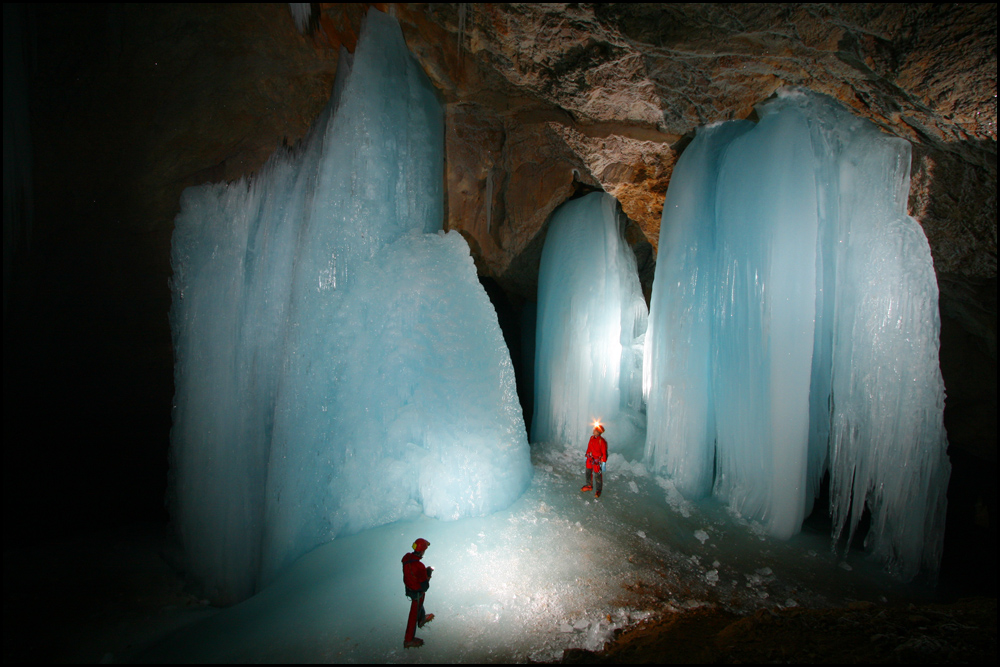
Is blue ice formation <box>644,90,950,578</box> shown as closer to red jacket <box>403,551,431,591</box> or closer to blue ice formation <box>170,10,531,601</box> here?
blue ice formation <box>170,10,531,601</box>

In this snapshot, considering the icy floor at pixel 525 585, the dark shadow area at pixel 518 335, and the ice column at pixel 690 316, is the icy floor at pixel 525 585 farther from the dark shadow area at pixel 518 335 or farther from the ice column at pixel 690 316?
the dark shadow area at pixel 518 335

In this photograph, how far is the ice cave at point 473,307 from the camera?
9.60 feet

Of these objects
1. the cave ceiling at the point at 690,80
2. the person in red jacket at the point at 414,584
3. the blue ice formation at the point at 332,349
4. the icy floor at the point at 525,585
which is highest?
the cave ceiling at the point at 690,80

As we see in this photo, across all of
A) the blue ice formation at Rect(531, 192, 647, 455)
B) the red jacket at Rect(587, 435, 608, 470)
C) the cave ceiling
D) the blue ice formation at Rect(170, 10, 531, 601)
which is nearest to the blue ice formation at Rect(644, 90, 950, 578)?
the cave ceiling

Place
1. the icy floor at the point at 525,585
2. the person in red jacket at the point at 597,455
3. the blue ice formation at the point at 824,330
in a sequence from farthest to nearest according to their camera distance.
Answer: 1. the person in red jacket at the point at 597,455
2. the blue ice formation at the point at 824,330
3. the icy floor at the point at 525,585

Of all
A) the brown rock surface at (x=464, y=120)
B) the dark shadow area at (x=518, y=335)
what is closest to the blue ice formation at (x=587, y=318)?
the brown rock surface at (x=464, y=120)

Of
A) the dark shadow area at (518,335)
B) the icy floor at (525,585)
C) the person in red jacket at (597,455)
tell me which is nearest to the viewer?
the icy floor at (525,585)

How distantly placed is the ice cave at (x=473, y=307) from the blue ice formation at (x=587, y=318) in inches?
57.8

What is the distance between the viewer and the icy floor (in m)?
2.51

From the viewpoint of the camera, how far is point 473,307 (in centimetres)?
431

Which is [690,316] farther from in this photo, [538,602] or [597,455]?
[538,602]

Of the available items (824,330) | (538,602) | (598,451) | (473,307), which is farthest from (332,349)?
(824,330)

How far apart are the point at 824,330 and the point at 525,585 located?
147 inches

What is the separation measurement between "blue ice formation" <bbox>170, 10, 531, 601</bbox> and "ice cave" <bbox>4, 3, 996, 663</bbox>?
3 cm
